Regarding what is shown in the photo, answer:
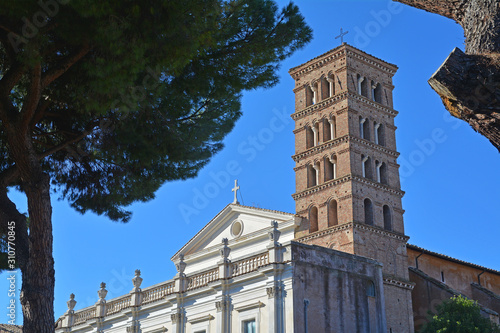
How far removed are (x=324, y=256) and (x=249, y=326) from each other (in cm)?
390

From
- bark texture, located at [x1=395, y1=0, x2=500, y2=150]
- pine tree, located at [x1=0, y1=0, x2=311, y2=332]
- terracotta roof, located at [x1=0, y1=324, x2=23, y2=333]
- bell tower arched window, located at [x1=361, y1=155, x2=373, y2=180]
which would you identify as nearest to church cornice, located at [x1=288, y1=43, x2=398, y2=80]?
bell tower arched window, located at [x1=361, y1=155, x2=373, y2=180]

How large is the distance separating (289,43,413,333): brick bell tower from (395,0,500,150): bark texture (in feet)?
93.8

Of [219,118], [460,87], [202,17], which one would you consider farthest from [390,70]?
[460,87]

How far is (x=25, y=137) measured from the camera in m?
11.8

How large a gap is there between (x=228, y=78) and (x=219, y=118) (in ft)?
5.53

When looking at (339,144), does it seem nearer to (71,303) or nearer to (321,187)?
(321,187)

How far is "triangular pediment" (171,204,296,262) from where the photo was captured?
3522 cm

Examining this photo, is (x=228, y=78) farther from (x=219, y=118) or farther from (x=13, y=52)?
(x=13, y=52)

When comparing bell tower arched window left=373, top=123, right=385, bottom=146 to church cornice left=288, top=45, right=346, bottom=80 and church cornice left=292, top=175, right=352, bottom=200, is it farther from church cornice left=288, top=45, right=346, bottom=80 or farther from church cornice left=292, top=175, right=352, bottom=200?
church cornice left=288, top=45, right=346, bottom=80

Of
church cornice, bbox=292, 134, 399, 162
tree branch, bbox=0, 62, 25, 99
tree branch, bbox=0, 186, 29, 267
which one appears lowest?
tree branch, bbox=0, 186, 29, 267

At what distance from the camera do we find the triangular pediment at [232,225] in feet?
116

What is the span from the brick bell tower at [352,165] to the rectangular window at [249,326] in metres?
9.44

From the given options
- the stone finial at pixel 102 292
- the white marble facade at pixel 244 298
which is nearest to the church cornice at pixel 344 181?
the white marble facade at pixel 244 298

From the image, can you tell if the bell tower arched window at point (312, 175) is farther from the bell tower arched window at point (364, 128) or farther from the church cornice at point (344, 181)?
the bell tower arched window at point (364, 128)
